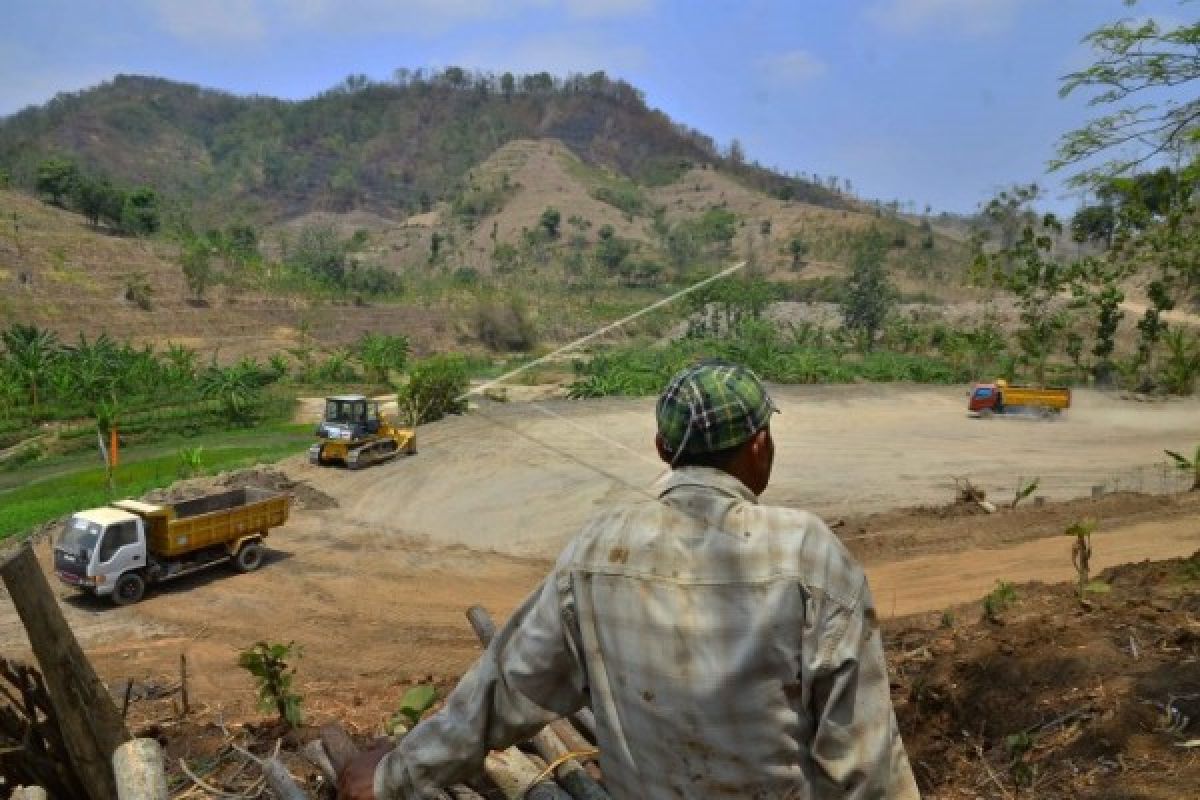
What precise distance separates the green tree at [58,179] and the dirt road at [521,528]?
5385cm

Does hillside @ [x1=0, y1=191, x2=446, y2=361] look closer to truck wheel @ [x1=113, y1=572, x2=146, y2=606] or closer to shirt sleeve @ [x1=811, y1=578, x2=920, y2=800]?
truck wheel @ [x1=113, y1=572, x2=146, y2=606]

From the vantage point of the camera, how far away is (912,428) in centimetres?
2548

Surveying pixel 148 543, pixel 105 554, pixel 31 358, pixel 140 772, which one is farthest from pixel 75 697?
pixel 31 358

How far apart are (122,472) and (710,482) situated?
26339mm

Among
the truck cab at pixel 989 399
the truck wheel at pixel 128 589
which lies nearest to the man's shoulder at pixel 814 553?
the truck wheel at pixel 128 589

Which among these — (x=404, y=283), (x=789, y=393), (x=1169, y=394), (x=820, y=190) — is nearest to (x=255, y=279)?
(x=404, y=283)

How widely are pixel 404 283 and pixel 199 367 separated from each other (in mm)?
30790

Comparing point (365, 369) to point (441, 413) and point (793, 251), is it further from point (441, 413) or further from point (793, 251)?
point (793, 251)

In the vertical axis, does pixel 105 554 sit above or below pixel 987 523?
above

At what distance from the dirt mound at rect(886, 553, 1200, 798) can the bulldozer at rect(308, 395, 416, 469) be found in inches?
627

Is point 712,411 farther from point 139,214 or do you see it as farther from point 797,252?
point 797,252

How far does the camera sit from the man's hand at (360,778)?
7.77 ft

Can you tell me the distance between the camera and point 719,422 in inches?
80.5

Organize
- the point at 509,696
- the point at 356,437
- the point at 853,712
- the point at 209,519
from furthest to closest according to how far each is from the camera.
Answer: the point at 356,437, the point at 209,519, the point at 509,696, the point at 853,712
